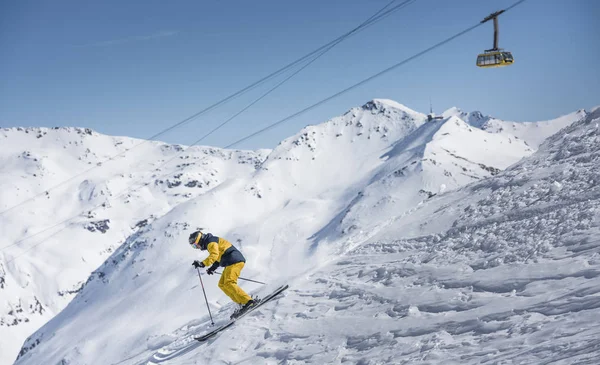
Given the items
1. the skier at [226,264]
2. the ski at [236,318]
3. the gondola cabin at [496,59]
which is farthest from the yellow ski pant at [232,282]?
the gondola cabin at [496,59]

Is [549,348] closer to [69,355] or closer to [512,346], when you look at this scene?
[512,346]

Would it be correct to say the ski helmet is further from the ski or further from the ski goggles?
the ski

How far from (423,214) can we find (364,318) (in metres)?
8.14

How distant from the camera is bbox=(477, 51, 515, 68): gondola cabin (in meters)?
18.7

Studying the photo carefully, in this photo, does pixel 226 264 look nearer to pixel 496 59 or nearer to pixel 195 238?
pixel 195 238

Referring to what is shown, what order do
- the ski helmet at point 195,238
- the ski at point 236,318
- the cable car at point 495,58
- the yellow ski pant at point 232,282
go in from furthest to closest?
1. the cable car at point 495,58
2. the yellow ski pant at point 232,282
3. the ski helmet at point 195,238
4. the ski at point 236,318

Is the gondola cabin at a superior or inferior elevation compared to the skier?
superior

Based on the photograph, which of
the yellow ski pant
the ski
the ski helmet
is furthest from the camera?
the yellow ski pant

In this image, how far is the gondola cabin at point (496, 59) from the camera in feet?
61.2

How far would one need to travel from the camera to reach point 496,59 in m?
18.8

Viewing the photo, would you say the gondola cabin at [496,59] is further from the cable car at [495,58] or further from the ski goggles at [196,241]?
the ski goggles at [196,241]

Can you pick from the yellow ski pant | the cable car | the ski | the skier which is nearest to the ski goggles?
the skier

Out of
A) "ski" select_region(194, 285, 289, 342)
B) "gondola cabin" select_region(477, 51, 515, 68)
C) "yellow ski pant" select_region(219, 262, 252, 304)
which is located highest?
"gondola cabin" select_region(477, 51, 515, 68)

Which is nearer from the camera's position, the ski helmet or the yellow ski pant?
the ski helmet
